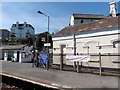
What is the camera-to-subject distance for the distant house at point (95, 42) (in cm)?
1822

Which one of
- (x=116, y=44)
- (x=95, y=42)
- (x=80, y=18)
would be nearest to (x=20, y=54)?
(x=95, y=42)

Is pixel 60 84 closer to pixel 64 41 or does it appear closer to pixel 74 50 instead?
pixel 74 50

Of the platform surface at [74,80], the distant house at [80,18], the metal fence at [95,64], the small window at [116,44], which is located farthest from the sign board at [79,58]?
the distant house at [80,18]

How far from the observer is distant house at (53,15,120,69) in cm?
1822

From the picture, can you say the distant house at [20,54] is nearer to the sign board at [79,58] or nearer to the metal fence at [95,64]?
the metal fence at [95,64]

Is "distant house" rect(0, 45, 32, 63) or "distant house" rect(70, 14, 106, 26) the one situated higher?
"distant house" rect(70, 14, 106, 26)

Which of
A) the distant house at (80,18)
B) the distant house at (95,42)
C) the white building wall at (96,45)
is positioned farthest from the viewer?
the distant house at (80,18)

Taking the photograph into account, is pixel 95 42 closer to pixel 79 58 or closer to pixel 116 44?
pixel 116 44

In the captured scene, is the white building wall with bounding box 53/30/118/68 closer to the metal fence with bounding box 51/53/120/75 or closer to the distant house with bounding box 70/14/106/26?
the metal fence with bounding box 51/53/120/75

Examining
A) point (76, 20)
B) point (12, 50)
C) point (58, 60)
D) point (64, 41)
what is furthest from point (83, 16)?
point (58, 60)

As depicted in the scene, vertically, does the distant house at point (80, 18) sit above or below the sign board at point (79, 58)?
above

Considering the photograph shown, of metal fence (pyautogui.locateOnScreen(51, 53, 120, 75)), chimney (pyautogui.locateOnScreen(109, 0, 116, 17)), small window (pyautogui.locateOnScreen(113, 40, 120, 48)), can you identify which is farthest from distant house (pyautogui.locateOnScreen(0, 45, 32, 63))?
small window (pyautogui.locateOnScreen(113, 40, 120, 48))

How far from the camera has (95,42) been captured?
22.0 m

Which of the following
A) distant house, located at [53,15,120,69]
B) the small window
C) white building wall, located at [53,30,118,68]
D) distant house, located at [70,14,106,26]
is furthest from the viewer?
distant house, located at [70,14,106,26]
